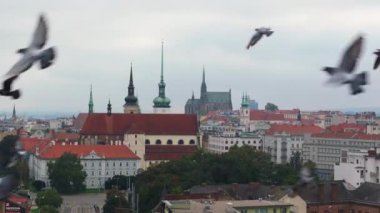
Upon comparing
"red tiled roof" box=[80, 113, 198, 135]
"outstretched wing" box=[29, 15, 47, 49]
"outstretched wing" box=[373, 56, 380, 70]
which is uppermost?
"outstretched wing" box=[29, 15, 47, 49]

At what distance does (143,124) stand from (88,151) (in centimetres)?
864

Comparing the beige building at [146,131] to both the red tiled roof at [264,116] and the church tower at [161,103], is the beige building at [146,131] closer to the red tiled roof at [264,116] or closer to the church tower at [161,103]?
the church tower at [161,103]

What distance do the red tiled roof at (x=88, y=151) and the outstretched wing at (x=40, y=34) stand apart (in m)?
52.6

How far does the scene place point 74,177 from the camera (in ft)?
164

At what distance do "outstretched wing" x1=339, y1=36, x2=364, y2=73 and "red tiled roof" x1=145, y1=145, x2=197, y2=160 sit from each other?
Result: 57940 mm

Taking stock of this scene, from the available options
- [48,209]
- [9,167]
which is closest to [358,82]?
[9,167]

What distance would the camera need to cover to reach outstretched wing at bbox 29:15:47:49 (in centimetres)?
271

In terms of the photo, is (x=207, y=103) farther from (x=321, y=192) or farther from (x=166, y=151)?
(x=321, y=192)

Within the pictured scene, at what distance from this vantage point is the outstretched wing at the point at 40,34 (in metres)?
2.71

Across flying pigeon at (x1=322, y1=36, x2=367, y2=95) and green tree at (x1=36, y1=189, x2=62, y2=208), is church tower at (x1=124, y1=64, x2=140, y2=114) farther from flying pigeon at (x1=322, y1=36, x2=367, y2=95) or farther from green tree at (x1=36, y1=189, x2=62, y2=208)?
flying pigeon at (x1=322, y1=36, x2=367, y2=95)

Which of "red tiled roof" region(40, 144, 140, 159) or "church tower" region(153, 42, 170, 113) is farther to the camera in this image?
"church tower" region(153, 42, 170, 113)

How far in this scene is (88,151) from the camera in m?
56.1

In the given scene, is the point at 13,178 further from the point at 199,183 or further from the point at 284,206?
the point at 199,183

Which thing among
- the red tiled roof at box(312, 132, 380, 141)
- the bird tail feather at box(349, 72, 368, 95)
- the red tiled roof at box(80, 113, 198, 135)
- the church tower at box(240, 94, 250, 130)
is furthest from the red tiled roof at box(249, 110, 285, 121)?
the bird tail feather at box(349, 72, 368, 95)
